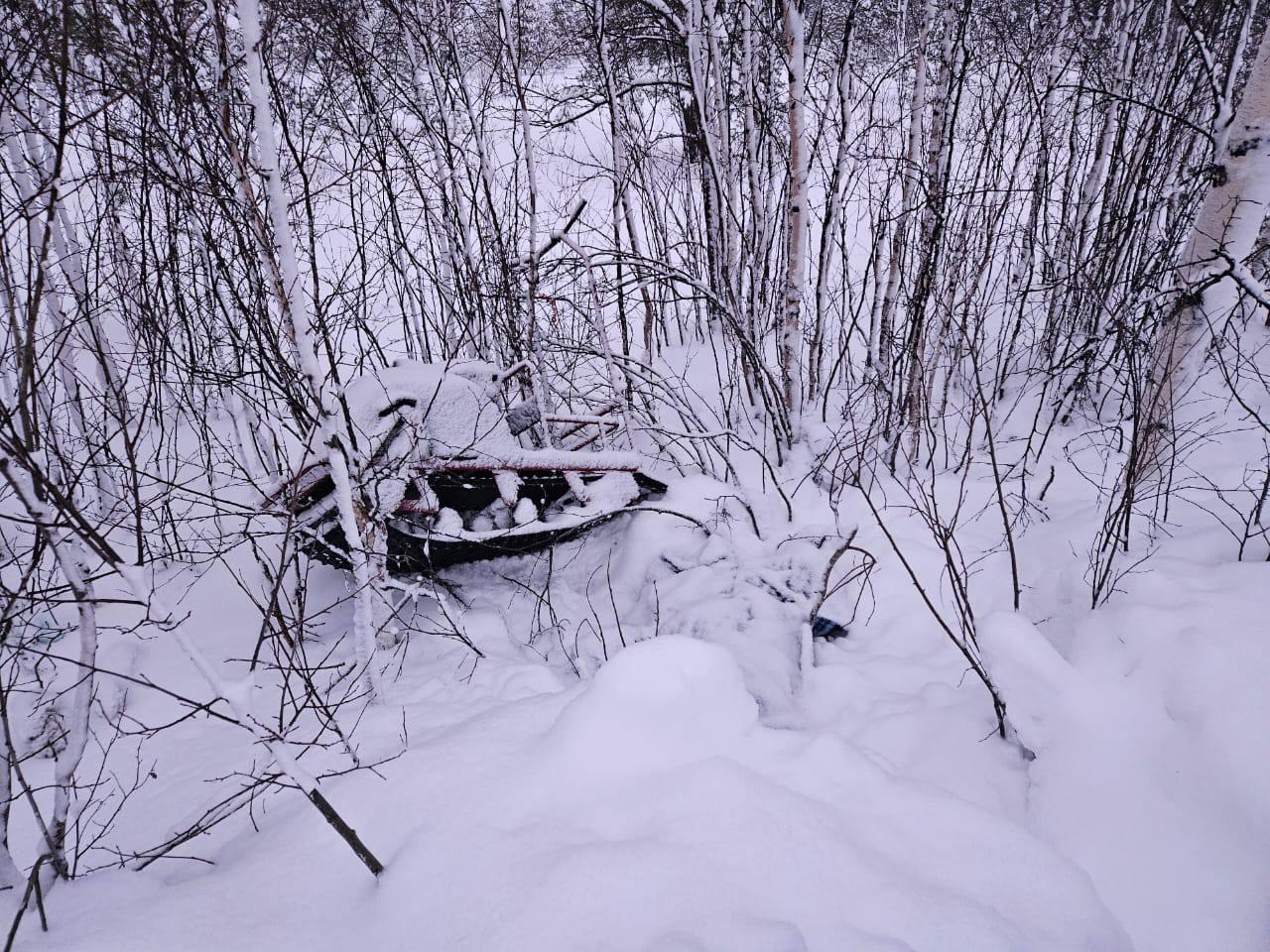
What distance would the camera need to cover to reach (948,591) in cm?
360

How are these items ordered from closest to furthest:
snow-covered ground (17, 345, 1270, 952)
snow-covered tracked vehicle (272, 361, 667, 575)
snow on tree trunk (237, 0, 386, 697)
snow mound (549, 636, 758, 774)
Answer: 1. snow-covered ground (17, 345, 1270, 952)
2. snow on tree trunk (237, 0, 386, 697)
3. snow mound (549, 636, 758, 774)
4. snow-covered tracked vehicle (272, 361, 667, 575)

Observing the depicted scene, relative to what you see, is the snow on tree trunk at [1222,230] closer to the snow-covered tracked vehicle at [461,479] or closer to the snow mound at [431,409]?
the snow-covered tracked vehicle at [461,479]

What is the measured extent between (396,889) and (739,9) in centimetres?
578

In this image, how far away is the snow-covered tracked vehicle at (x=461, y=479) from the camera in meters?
3.78

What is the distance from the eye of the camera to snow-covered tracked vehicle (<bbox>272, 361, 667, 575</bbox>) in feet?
12.4

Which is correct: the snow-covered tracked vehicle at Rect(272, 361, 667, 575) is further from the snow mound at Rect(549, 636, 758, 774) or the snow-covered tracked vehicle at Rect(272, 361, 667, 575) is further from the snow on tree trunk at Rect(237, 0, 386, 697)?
the snow mound at Rect(549, 636, 758, 774)

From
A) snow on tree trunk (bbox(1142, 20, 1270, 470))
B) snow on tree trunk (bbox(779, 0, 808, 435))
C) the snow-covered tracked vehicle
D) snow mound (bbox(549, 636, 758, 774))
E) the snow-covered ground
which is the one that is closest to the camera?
the snow-covered ground

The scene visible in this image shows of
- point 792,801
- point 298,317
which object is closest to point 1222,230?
point 792,801

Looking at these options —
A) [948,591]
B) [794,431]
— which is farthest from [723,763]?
[794,431]

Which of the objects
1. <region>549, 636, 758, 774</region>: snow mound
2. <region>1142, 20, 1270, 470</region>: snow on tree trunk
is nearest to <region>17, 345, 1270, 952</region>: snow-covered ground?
<region>549, 636, 758, 774</region>: snow mound

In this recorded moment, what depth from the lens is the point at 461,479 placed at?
4273 millimetres

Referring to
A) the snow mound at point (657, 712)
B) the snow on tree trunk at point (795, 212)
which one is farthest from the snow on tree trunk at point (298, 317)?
the snow on tree trunk at point (795, 212)

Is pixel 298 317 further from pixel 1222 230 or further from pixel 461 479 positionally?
pixel 1222 230

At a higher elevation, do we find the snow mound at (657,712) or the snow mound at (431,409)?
the snow mound at (431,409)
